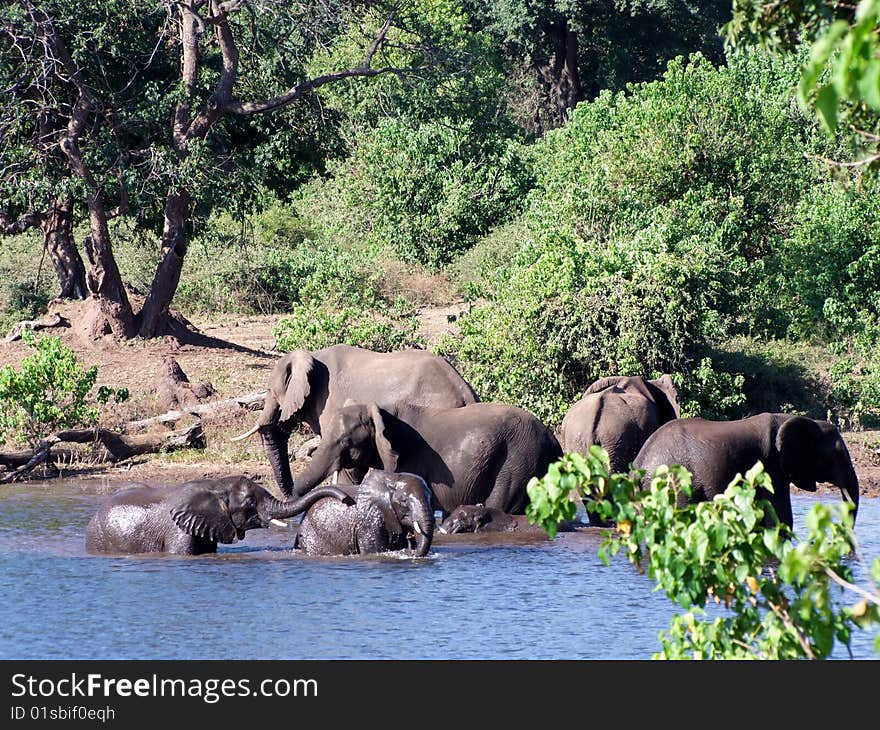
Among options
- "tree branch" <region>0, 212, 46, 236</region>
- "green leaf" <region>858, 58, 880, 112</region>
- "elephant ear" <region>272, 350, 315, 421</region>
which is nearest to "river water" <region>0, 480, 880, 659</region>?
"elephant ear" <region>272, 350, 315, 421</region>

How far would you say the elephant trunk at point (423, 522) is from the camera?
1227 centimetres

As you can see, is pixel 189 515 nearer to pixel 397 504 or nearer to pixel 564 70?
pixel 397 504

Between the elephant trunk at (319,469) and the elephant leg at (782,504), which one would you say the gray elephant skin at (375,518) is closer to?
the elephant trunk at (319,469)

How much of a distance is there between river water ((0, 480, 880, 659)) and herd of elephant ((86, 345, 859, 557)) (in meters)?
0.31

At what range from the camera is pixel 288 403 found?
15023 millimetres

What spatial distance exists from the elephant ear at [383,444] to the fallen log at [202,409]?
4.66m

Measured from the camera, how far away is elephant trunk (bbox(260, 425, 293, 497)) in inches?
597

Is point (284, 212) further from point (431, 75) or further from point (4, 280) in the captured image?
point (431, 75)

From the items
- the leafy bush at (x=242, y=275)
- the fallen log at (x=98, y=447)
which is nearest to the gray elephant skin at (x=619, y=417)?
the fallen log at (x=98, y=447)

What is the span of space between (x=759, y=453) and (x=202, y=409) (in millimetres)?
8139

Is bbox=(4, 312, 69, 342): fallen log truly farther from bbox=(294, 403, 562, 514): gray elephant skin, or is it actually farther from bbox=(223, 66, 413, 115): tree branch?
bbox=(294, 403, 562, 514): gray elephant skin

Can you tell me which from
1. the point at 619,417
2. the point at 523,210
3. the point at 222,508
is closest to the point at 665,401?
the point at 619,417
